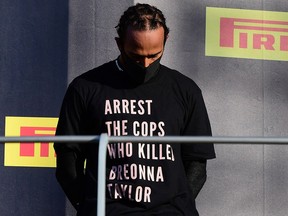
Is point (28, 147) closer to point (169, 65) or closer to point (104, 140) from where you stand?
point (169, 65)

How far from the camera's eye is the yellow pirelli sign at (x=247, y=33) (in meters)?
5.29

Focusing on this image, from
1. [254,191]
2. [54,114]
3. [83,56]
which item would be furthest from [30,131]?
[254,191]

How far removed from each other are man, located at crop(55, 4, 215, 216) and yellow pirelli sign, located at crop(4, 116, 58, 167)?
1.83m

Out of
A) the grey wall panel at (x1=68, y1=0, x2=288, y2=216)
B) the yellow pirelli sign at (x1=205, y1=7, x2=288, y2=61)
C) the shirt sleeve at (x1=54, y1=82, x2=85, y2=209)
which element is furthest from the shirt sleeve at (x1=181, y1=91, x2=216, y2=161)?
the yellow pirelli sign at (x1=205, y1=7, x2=288, y2=61)

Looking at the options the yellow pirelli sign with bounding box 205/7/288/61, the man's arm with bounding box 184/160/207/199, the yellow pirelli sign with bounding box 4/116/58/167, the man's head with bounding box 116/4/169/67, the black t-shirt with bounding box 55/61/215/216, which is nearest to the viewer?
the black t-shirt with bounding box 55/61/215/216

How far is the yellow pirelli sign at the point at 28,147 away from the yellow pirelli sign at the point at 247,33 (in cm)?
104

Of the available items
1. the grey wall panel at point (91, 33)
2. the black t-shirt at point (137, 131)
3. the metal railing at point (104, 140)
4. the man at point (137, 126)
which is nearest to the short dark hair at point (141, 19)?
the man at point (137, 126)

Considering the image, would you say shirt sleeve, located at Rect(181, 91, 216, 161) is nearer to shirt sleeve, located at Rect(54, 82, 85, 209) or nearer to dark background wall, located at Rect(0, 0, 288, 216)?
shirt sleeve, located at Rect(54, 82, 85, 209)

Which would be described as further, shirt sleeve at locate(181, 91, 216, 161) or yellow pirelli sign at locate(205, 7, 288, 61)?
yellow pirelli sign at locate(205, 7, 288, 61)

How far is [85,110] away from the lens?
3256 mm

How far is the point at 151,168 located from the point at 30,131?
2.14m

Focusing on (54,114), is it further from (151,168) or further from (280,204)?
(151,168)

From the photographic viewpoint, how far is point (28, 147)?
17.0ft

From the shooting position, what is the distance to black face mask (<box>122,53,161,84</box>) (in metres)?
3.25
